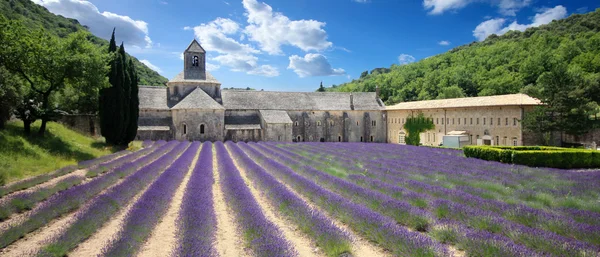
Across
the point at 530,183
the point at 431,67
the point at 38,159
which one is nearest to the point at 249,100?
the point at 38,159

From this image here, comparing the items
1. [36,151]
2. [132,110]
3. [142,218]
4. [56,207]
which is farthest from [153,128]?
[142,218]

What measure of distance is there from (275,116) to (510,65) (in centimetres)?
4743

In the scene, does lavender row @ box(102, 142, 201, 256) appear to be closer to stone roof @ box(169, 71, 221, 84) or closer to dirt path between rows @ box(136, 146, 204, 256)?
dirt path between rows @ box(136, 146, 204, 256)

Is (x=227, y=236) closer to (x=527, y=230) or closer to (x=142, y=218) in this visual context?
(x=142, y=218)

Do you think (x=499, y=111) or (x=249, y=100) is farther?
(x=249, y=100)

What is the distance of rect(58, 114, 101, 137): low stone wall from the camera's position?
87.5ft

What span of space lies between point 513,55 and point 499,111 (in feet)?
144

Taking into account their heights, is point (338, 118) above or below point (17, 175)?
above

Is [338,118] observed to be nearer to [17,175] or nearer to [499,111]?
[499,111]

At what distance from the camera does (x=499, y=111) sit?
3188 cm

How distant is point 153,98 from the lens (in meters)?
40.8

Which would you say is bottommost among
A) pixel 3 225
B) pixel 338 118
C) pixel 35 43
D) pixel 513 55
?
pixel 3 225

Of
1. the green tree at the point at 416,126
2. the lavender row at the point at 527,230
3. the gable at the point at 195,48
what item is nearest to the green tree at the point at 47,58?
the lavender row at the point at 527,230

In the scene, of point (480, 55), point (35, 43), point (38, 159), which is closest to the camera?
point (38, 159)
